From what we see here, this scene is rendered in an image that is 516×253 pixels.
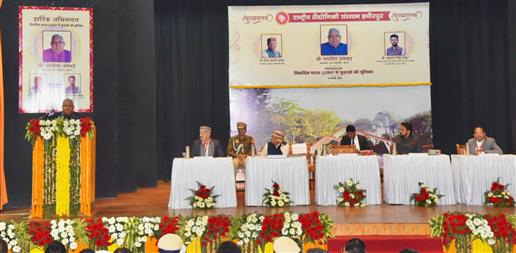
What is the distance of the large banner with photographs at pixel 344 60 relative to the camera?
10680 millimetres

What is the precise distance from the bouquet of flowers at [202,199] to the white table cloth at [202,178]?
95mm

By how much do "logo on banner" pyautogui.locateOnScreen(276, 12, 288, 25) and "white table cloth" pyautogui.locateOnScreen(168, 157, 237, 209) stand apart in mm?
4332

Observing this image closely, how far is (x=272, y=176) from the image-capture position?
23.7 feet

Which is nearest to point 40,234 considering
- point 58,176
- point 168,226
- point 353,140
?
point 58,176

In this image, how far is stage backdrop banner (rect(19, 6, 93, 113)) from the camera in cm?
820

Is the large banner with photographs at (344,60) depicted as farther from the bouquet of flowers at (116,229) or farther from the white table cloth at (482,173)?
the bouquet of flowers at (116,229)

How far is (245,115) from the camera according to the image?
11.0m

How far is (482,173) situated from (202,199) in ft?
11.0

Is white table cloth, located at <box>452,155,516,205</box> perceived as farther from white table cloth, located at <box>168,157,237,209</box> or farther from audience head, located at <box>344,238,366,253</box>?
audience head, located at <box>344,238,366,253</box>

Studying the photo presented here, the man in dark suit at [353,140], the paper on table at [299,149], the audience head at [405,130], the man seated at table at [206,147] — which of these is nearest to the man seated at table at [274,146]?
the man seated at table at [206,147]

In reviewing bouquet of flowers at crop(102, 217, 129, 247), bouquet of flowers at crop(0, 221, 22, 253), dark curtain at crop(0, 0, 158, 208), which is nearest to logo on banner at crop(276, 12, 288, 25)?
dark curtain at crop(0, 0, 158, 208)

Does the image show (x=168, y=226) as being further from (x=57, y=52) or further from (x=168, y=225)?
(x=57, y=52)

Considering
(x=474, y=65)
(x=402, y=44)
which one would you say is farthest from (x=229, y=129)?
(x=474, y=65)

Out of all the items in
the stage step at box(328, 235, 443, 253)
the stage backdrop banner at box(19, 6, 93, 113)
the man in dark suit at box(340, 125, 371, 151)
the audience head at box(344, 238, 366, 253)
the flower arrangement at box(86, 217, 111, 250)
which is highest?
the stage backdrop banner at box(19, 6, 93, 113)
